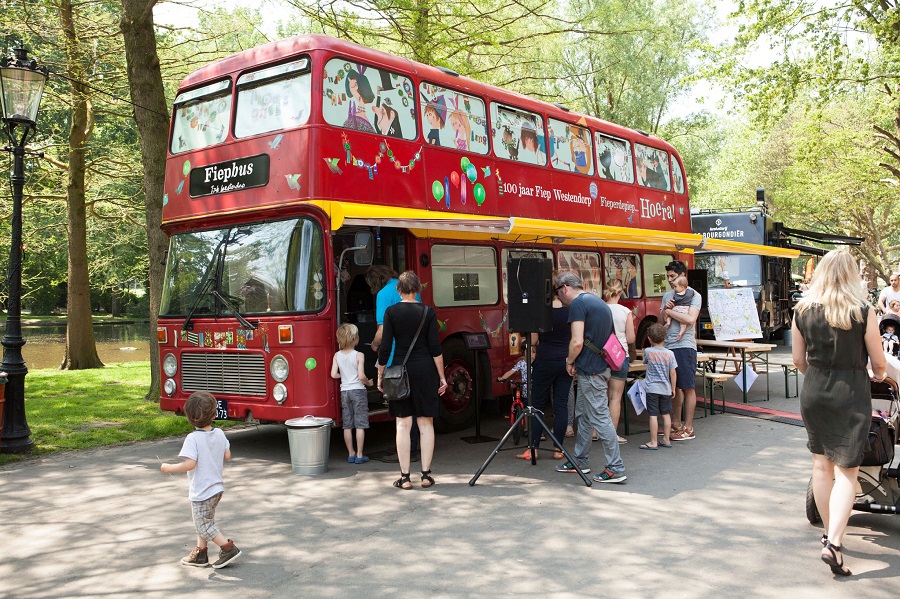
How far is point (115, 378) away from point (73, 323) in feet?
11.3

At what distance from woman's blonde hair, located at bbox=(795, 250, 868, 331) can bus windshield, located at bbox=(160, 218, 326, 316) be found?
16.1 ft

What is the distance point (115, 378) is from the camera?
16.8 metres

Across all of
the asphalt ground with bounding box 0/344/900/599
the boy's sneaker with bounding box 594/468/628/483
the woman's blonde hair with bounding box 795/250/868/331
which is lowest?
the asphalt ground with bounding box 0/344/900/599

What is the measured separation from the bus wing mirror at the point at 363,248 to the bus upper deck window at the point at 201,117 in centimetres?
208

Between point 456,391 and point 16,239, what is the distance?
18.4 feet

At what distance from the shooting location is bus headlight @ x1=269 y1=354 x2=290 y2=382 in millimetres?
8375

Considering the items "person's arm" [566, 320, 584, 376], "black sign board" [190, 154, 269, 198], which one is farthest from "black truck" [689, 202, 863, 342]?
"black sign board" [190, 154, 269, 198]

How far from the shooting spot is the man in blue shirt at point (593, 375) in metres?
7.40

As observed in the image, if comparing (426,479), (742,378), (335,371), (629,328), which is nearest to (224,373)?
(335,371)

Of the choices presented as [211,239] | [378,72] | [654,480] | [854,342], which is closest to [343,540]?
[654,480]

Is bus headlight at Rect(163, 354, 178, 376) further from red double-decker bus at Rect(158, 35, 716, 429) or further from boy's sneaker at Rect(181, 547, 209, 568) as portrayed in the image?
boy's sneaker at Rect(181, 547, 209, 568)

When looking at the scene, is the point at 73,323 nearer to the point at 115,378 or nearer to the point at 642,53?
the point at 115,378

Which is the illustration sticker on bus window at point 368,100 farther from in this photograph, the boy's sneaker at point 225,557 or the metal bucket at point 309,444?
the boy's sneaker at point 225,557

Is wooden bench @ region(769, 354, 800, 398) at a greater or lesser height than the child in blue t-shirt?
lesser
